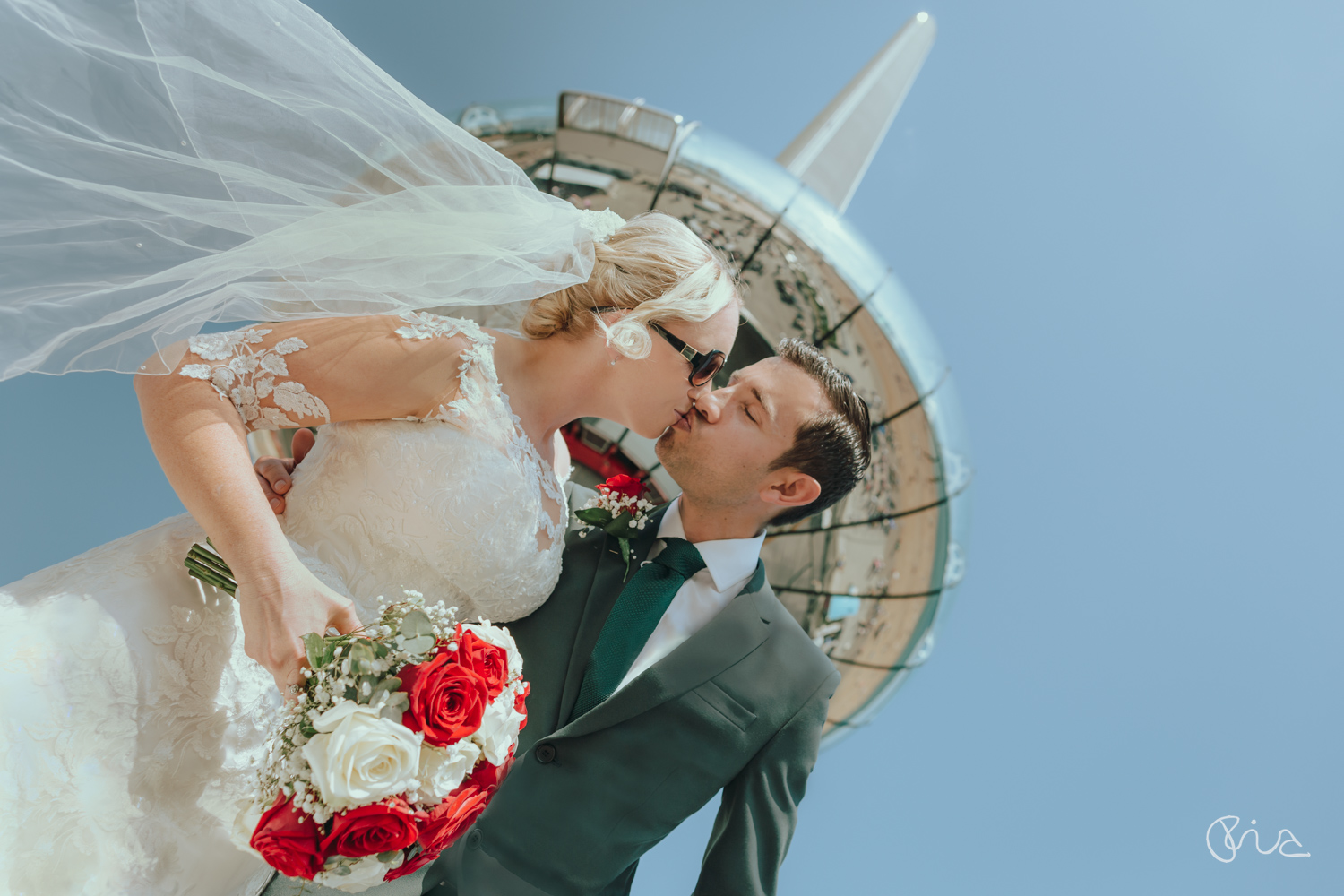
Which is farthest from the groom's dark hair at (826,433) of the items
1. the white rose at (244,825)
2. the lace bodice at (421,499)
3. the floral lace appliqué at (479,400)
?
the white rose at (244,825)

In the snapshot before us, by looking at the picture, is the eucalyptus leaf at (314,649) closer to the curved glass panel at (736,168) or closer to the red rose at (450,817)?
the red rose at (450,817)

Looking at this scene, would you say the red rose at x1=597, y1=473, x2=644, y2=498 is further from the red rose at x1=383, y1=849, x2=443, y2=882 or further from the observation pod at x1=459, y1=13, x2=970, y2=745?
the red rose at x1=383, y1=849, x2=443, y2=882

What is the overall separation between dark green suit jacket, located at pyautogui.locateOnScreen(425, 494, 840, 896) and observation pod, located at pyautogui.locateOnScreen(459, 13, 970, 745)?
1.64 m

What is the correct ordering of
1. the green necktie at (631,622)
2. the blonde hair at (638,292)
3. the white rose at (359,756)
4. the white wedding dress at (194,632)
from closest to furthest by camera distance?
1. the white rose at (359,756)
2. the white wedding dress at (194,632)
3. the blonde hair at (638,292)
4. the green necktie at (631,622)

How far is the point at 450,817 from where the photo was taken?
1465mm

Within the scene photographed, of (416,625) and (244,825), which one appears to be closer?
(416,625)

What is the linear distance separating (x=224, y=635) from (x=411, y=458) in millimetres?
626

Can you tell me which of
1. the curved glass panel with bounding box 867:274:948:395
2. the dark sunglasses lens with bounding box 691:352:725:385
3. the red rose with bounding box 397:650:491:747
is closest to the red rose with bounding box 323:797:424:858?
the red rose with bounding box 397:650:491:747

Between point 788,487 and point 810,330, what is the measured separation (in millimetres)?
1506

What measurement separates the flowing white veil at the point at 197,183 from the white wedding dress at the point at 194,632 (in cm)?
18

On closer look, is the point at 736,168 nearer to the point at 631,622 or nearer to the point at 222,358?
the point at 631,622

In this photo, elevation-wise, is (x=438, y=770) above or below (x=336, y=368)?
below

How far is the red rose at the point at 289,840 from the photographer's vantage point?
1.37 m

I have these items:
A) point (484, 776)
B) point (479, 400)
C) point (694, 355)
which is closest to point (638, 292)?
point (694, 355)
